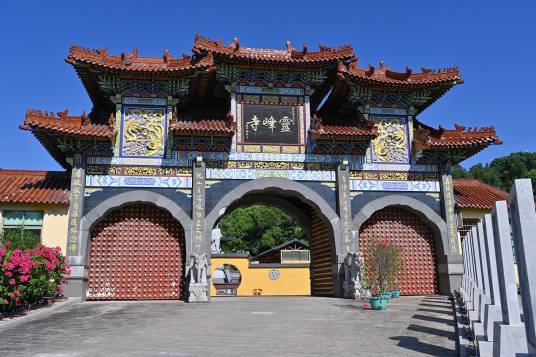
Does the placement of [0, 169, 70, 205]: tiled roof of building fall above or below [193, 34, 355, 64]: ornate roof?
below

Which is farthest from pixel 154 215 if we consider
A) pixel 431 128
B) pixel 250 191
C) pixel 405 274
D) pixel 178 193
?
pixel 431 128

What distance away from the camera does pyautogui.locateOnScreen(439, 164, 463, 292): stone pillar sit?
1619 cm

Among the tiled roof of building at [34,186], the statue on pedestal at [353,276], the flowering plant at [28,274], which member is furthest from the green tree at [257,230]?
the flowering plant at [28,274]

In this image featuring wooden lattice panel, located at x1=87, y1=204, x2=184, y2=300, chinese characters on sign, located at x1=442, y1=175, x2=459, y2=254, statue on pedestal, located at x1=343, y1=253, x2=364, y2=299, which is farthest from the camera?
chinese characters on sign, located at x1=442, y1=175, x2=459, y2=254

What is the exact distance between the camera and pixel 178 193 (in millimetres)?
15547

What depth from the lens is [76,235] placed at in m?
14.7

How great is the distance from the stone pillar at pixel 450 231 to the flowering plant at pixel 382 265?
1.91 meters

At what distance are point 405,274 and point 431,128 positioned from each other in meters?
5.48

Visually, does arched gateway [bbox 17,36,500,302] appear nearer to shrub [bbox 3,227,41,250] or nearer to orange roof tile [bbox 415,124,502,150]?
orange roof tile [bbox 415,124,502,150]

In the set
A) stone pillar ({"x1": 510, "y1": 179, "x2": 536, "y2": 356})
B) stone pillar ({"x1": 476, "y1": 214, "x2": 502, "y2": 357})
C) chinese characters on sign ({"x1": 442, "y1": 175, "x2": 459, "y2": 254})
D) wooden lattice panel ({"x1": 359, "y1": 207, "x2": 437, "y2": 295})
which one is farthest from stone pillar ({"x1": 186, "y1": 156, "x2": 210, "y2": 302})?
stone pillar ({"x1": 510, "y1": 179, "x2": 536, "y2": 356})

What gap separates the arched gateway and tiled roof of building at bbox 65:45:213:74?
48 millimetres

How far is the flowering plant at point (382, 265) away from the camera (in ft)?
47.4

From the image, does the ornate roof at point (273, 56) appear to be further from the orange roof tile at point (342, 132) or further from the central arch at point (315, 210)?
the central arch at point (315, 210)

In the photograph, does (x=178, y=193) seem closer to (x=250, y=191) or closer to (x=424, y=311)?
(x=250, y=191)
